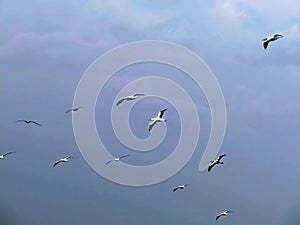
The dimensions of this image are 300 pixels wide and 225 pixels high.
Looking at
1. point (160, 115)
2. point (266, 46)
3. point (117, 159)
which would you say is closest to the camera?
point (266, 46)

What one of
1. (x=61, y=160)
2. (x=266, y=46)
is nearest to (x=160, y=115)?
(x=266, y=46)

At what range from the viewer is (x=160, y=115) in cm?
2102

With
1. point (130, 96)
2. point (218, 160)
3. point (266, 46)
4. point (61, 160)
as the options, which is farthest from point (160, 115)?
point (61, 160)

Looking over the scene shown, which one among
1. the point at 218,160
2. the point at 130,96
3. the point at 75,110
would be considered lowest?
the point at 218,160

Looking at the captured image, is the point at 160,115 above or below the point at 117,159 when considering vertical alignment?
below

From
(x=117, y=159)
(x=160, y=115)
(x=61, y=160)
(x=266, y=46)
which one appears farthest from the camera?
(x=117, y=159)

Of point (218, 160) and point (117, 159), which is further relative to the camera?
point (117, 159)

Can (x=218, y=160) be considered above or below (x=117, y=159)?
below

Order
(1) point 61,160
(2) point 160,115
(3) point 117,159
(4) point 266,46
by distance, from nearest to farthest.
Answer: (4) point 266,46
(2) point 160,115
(1) point 61,160
(3) point 117,159

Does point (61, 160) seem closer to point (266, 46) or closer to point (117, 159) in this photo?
point (117, 159)

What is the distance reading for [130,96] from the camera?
69.1ft

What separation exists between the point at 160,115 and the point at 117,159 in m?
7.45

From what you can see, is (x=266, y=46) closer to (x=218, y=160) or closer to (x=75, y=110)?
(x=218, y=160)

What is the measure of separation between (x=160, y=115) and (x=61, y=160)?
664cm
